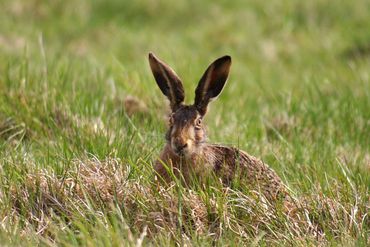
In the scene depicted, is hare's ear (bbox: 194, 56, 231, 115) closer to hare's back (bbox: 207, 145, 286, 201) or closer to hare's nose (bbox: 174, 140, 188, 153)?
hare's back (bbox: 207, 145, 286, 201)

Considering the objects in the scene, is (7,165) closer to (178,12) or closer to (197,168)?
(197,168)

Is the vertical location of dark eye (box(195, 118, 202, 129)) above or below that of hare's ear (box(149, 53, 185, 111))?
below

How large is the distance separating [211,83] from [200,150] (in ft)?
1.44

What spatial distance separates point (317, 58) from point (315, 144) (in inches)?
180

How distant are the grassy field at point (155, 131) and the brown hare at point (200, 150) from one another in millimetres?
145

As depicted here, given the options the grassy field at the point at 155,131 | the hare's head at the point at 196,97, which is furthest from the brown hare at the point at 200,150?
the grassy field at the point at 155,131

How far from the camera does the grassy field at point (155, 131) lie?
4727mm

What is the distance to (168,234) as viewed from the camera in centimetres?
456

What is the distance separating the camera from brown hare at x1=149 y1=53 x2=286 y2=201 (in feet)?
17.4

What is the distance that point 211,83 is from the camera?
5703 mm

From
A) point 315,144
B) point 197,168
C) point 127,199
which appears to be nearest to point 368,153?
point 315,144

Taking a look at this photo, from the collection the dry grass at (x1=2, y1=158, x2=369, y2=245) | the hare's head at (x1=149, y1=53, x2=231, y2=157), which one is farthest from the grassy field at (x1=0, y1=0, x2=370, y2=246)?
the hare's head at (x1=149, y1=53, x2=231, y2=157)

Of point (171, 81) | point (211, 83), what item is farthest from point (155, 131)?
point (211, 83)

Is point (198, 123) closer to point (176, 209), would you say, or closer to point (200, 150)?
point (200, 150)
